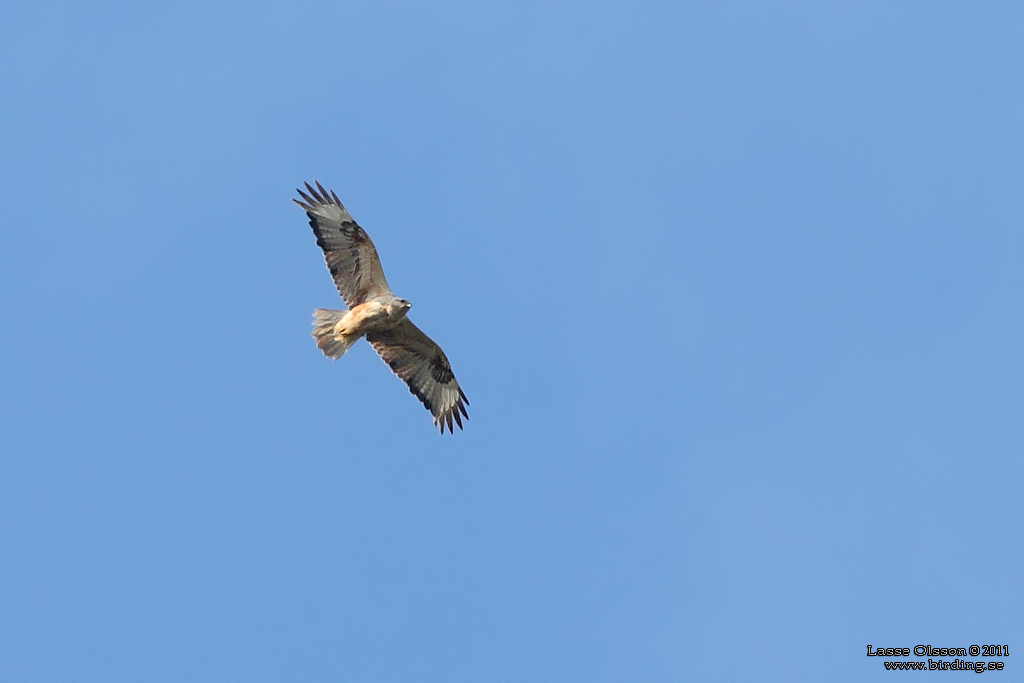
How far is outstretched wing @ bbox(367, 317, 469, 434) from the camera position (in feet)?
62.3

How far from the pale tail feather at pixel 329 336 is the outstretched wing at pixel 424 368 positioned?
569 millimetres

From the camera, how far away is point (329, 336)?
725 inches

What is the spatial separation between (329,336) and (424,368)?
1824mm

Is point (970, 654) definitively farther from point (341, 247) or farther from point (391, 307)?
point (341, 247)

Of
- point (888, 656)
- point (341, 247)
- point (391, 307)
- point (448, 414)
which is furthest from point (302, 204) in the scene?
point (888, 656)

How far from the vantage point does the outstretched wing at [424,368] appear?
1900 centimetres

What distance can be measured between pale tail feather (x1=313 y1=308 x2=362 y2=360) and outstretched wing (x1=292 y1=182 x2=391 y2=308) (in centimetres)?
32

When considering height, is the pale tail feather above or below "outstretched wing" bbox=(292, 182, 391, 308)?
below

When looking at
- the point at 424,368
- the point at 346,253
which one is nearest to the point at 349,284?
the point at 346,253

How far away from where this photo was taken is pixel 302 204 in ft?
60.7

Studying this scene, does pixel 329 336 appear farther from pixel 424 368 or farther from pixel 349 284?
pixel 424 368

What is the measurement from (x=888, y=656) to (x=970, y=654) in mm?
940

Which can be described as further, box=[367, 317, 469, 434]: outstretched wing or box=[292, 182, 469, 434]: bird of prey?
box=[367, 317, 469, 434]: outstretched wing

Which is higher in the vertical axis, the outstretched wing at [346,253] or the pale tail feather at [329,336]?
the outstretched wing at [346,253]
